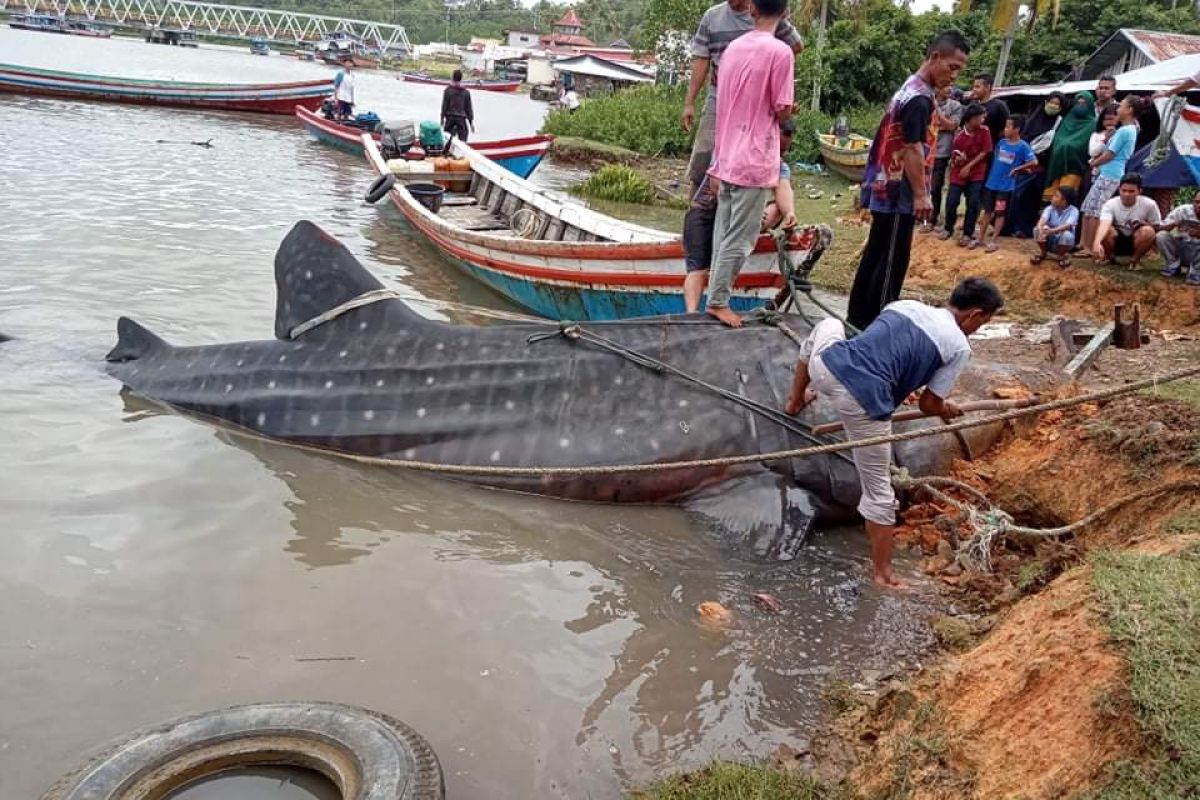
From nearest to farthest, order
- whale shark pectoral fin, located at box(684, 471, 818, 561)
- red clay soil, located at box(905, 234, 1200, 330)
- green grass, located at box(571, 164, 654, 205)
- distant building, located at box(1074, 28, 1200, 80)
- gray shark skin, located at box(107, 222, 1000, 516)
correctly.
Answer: whale shark pectoral fin, located at box(684, 471, 818, 561) < gray shark skin, located at box(107, 222, 1000, 516) < red clay soil, located at box(905, 234, 1200, 330) < green grass, located at box(571, 164, 654, 205) < distant building, located at box(1074, 28, 1200, 80)

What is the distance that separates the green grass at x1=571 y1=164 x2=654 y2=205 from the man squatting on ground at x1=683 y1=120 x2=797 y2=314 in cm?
1328

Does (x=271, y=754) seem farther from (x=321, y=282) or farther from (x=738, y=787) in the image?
(x=321, y=282)

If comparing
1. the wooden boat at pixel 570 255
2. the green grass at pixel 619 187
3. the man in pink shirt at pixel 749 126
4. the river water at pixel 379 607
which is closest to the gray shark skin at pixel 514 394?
the river water at pixel 379 607

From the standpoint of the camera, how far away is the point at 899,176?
6.35 metres

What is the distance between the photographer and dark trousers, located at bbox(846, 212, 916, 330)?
254 inches

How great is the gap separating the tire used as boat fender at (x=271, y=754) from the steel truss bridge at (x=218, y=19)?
105 metres

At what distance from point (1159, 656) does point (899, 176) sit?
4.21 meters

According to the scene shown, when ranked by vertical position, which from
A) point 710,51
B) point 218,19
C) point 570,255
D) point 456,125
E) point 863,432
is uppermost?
point 218,19

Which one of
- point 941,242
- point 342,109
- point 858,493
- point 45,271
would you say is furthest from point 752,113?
point 342,109

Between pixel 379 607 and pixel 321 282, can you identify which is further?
pixel 321 282

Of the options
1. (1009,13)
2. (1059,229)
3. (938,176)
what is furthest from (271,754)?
(1009,13)

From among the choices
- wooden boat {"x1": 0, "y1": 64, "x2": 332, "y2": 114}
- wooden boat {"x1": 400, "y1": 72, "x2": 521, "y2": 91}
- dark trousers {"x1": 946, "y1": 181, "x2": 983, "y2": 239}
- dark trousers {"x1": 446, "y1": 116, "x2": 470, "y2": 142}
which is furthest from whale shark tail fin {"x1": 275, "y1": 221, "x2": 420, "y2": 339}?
wooden boat {"x1": 400, "y1": 72, "x2": 521, "y2": 91}

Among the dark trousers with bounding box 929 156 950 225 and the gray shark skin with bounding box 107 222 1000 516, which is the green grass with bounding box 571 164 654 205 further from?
the gray shark skin with bounding box 107 222 1000 516

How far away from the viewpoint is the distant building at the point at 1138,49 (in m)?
22.0
